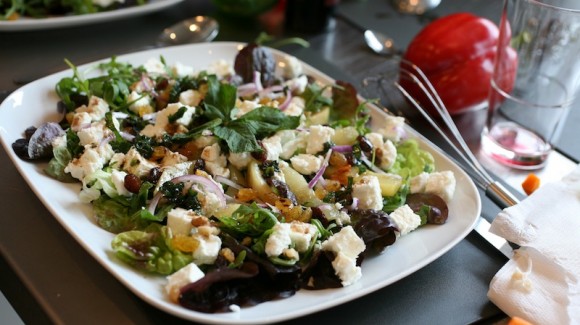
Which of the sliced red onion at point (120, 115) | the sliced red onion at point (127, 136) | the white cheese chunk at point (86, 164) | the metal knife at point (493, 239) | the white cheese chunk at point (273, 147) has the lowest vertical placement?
the metal knife at point (493, 239)

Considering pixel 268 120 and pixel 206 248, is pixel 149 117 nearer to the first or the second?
pixel 268 120

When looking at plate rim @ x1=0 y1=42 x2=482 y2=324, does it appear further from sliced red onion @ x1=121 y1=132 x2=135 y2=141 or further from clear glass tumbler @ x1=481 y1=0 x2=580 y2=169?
clear glass tumbler @ x1=481 y1=0 x2=580 y2=169

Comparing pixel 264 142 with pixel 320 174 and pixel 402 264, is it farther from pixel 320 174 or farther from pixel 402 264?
pixel 402 264

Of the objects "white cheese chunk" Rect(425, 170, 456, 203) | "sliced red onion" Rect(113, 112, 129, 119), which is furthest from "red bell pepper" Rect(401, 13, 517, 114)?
"sliced red onion" Rect(113, 112, 129, 119)

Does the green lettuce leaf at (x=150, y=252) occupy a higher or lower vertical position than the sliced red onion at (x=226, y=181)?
higher

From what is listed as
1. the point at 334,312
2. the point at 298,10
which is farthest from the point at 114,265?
the point at 298,10

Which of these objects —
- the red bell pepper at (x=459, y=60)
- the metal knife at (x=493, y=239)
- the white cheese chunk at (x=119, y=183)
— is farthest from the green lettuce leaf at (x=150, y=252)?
the red bell pepper at (x=459, y=60)

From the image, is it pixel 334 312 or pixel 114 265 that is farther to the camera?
pixel 334 312

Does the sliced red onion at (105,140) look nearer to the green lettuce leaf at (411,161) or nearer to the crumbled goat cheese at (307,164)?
the crumbled goat cheese at (307,164)

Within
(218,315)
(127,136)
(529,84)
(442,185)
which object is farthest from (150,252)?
(529,84)
